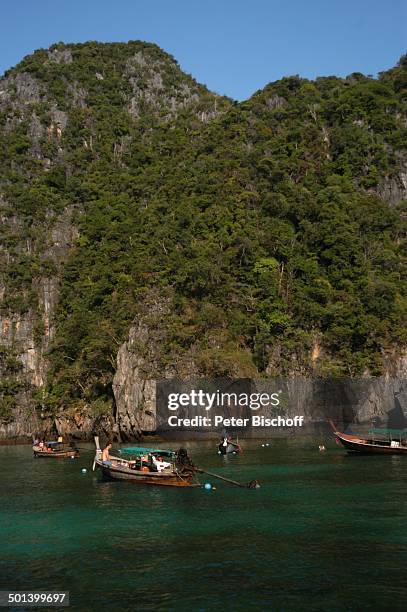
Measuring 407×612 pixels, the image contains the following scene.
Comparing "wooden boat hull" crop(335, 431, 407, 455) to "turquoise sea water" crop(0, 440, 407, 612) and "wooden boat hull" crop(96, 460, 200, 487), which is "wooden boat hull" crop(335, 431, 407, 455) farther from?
"wooden boat hull" crop(96, 460, 200, 487)

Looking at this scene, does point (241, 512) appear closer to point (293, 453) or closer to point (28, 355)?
point (293, 453)

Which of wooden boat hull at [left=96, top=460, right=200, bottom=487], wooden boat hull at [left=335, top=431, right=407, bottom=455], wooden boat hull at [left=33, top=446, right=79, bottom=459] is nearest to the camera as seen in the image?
wooden boat hull at [left=96, top=460, right=200, bottom=487]

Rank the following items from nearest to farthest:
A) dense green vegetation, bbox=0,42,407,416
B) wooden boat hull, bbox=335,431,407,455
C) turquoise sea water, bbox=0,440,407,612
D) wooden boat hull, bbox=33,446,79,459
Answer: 1. turquoise sea water, bbox=0,440,407,612
2. wooden boat hull, bbox=335,431,407,455
3. wooden boat hull, bbox=33,446,79,459
4. dense green vegetation, bbox=0,42,407,416

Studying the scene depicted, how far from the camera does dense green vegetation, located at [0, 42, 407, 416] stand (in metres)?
84.9

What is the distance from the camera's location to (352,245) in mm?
92125

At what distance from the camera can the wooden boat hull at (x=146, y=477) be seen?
1547 inches

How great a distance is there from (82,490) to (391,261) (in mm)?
65613

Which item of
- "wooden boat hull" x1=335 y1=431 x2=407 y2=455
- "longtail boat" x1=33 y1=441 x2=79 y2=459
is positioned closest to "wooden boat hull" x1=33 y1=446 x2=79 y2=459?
"longtail boat" x1=33 y1=441 x2=79 y2=459

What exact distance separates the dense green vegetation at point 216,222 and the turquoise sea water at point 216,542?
42.7 meters

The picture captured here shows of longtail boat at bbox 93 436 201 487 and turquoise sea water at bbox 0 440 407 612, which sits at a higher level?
longtail boat at bbox 93 436 201 487

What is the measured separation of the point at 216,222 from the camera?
97.9 meters

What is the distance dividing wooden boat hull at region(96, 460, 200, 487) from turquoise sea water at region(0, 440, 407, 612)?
0.63 m

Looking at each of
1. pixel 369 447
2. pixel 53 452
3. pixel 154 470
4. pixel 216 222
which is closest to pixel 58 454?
pixel 53 452

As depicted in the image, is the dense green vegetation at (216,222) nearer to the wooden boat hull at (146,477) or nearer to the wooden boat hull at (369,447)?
the wooden boat hull at (369,447)
